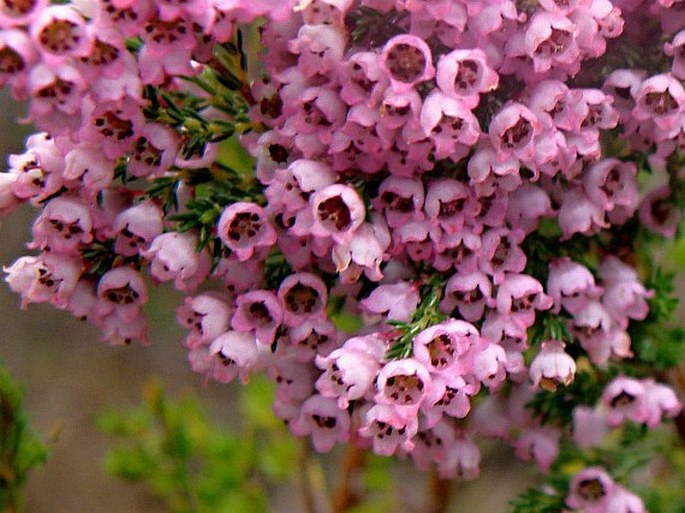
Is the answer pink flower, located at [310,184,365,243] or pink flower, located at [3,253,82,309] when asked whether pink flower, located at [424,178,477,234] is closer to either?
pink flower, located at [310,184,365,243]

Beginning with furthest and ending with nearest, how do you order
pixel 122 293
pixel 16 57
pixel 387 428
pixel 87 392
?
pixel 87 392 < pixel 122 293 < pixel 387 428 < pixel 16 57

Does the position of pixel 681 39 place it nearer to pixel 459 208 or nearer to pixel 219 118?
pixel 459 208

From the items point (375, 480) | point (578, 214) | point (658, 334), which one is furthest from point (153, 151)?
point (375, 480)

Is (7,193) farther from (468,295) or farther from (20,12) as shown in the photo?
(468,295)

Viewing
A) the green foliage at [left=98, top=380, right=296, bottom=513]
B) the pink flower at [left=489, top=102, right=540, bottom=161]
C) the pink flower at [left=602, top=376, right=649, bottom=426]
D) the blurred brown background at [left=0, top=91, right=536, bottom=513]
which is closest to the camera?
the pink flower at [left=489, top=102, right=540, bottom=161]

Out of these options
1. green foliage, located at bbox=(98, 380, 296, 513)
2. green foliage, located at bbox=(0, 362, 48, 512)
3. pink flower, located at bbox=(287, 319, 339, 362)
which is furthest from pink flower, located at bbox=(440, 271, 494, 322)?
green foliage, located at bbox=(98, 380, 296, 513)

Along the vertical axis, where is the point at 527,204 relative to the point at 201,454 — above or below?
above
